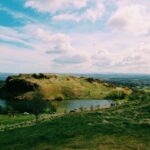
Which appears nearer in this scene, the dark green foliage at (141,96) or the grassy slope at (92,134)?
the grassy slope at (92,134)

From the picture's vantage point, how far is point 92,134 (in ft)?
112

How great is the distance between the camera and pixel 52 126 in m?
40.5

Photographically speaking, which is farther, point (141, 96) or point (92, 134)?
point (141, 96)

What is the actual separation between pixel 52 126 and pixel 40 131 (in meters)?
2.11

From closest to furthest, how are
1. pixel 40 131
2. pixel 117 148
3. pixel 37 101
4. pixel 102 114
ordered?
pixel 117 148 → pixel 40 131 → pixel 102 114 → pixel 37 101

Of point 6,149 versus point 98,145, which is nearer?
point 98,145

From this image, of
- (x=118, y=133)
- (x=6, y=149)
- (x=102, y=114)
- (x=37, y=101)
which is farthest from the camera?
(x=37, y=101)

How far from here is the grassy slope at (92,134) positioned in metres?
30.7

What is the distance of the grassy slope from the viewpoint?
101ft

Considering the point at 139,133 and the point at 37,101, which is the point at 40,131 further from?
the point at 37,101

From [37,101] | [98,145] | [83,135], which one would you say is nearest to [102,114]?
[83,135]

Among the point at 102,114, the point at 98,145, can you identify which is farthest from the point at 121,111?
the point at 98,145

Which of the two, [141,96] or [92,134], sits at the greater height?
[141,96]

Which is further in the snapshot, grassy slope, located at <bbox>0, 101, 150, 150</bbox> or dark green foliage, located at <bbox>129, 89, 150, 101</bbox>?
dark green foliage, located at <bbox>129, 89, 150, 101</bbox>
